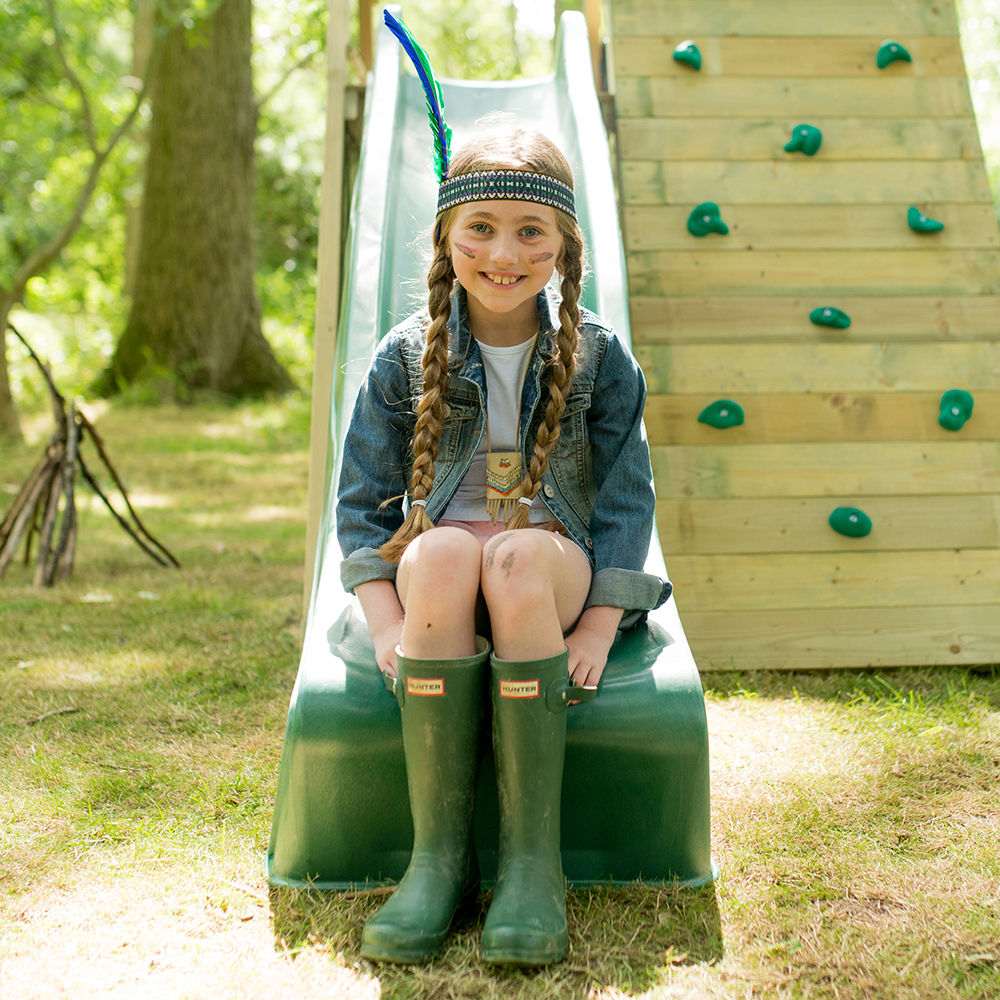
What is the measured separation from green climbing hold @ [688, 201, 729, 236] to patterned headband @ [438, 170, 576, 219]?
1.47 meters

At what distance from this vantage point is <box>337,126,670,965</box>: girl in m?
1.64

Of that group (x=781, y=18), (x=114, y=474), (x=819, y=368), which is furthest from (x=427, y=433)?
(x=114, y=474)

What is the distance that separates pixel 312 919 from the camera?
1.68 metres

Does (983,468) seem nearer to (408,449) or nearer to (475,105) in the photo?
(408,449)

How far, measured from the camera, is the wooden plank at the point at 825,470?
3082 mm

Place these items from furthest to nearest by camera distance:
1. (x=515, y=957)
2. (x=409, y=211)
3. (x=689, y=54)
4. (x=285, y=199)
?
1. (x=285, y=199)
2. (x=689, y=54)
3. (x=409, y=211)
4. (x=515, y=957)

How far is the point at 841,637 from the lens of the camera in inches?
116

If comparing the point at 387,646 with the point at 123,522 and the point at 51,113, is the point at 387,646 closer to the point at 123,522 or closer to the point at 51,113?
the point at 123,522

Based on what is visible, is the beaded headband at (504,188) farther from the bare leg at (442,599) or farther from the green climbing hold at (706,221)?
the green climbing hold at (706,221)

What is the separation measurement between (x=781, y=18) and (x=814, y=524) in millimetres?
1894

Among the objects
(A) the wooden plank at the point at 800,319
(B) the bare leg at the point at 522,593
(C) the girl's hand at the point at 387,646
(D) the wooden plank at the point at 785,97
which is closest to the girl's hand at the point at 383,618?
(C) the girl's hand at the point at 387,646

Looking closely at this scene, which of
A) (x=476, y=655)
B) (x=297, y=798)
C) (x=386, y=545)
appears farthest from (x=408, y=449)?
(x=297, y=798)

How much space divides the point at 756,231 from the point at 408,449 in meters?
1.80

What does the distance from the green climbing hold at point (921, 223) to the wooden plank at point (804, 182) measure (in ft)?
0.22
